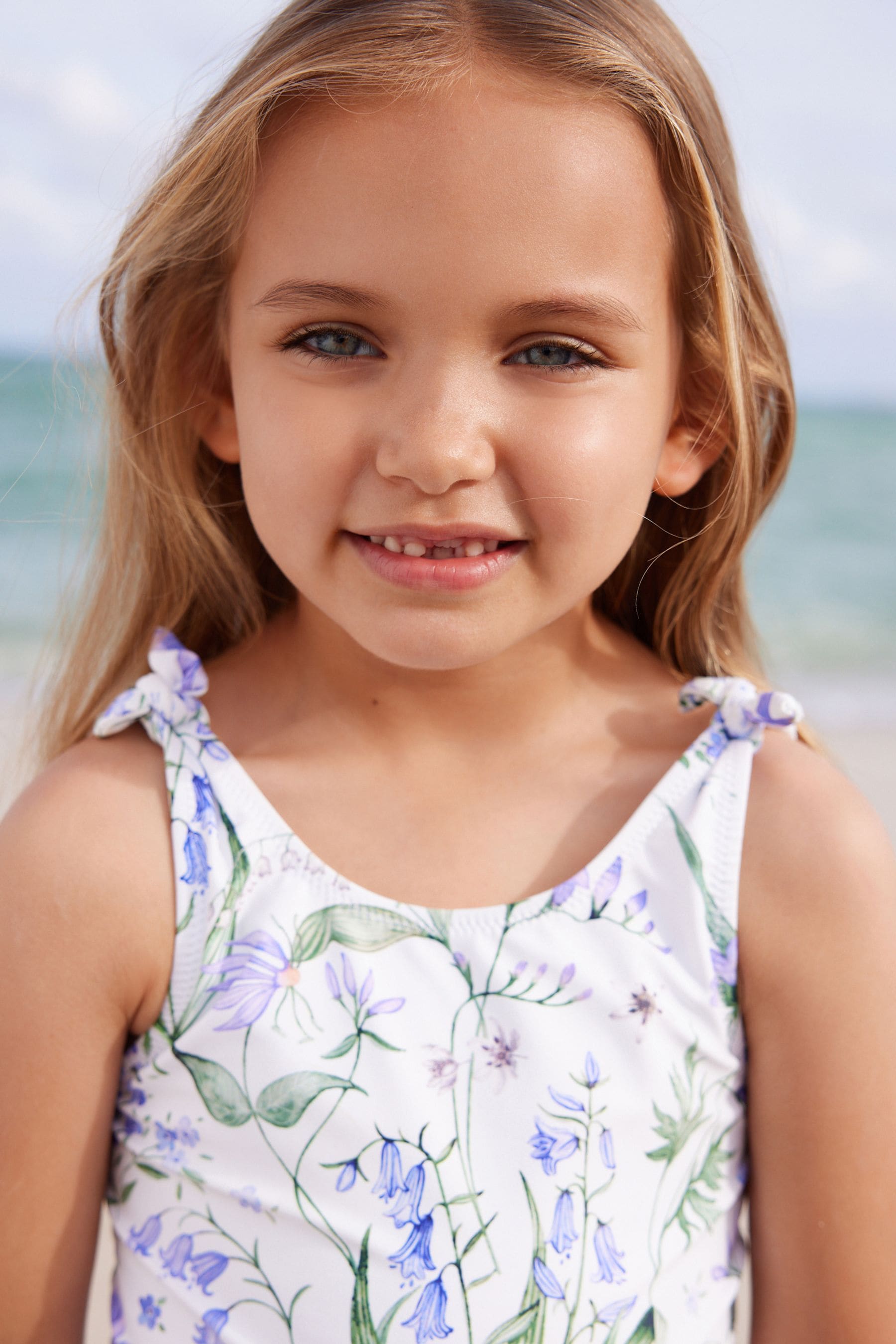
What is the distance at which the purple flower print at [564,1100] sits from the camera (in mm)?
1224

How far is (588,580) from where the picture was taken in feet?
4.13

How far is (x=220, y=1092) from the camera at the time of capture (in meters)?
1.22

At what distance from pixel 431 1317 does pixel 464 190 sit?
102cm

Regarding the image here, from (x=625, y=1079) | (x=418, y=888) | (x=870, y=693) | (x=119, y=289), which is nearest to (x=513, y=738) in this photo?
(x=418, y=888)

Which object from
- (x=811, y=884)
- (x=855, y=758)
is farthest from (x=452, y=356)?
(x=855, y=758)

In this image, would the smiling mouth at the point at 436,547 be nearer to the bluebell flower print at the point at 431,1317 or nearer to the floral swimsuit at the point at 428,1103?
the floral swimsuit at the point at 428,1103

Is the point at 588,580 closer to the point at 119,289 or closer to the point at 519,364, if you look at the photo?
the point at 519,364

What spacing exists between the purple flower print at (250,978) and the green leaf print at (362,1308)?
232mm

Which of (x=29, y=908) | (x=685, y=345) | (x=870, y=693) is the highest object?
(x=870, y=693)

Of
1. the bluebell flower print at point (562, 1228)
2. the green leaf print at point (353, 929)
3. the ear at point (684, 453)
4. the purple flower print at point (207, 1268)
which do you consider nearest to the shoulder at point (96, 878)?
the green leaf print at point (353, 929)

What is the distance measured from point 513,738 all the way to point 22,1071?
23.7 inches

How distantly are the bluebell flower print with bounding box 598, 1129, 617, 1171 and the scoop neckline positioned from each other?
0.70ft

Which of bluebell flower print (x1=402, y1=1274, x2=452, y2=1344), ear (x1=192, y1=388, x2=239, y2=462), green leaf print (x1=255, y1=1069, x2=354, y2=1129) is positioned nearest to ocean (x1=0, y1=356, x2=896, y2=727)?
ear (x1=192, y1=388, x2=239, y2=462)

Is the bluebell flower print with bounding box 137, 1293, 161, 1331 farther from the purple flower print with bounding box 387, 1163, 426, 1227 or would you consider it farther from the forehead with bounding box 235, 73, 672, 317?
the forehead with bounding box 235, 73, 672, 317
